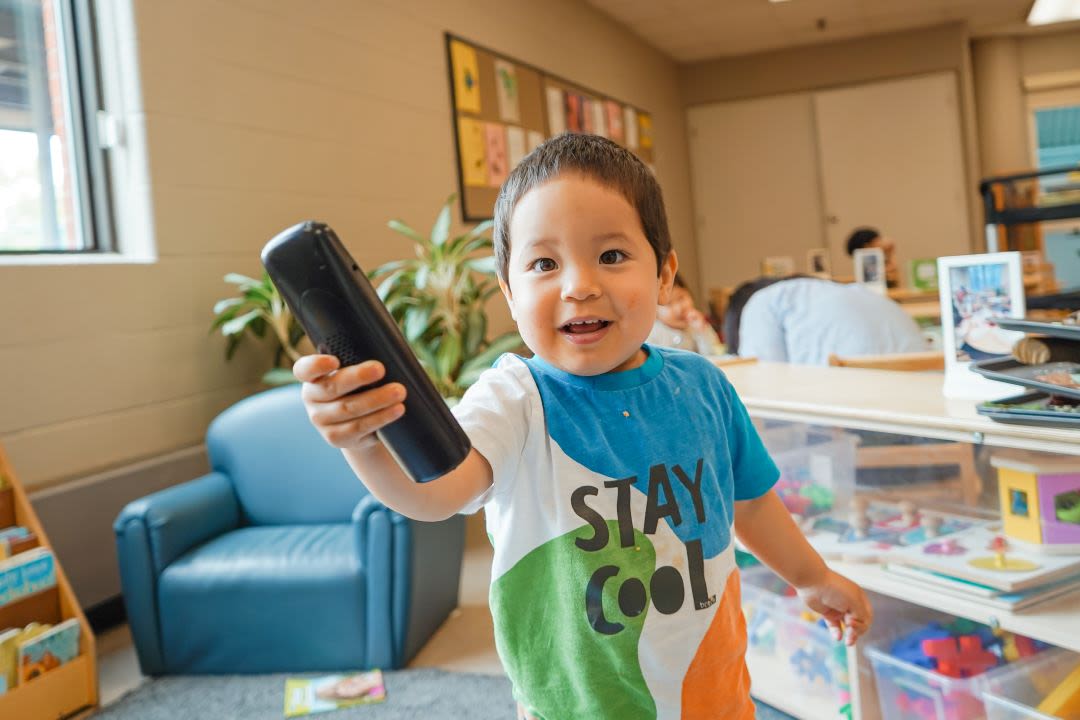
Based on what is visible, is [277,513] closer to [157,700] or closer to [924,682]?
[157,700]

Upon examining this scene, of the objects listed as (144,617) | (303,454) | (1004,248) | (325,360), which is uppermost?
(1004,248)

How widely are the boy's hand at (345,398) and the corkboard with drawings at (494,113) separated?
4.25 m

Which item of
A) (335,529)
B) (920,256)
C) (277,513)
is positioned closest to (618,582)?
(335,529)

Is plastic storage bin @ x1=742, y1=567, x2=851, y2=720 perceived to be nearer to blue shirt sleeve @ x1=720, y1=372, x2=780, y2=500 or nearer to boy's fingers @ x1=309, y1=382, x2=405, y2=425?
blue shirt sleeve @ x1=720, y1=372, x2=780, y2=500

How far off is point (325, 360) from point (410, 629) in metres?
1.97

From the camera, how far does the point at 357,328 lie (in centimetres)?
65

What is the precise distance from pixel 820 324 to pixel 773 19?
5372 millimetres

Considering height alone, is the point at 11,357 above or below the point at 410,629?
above

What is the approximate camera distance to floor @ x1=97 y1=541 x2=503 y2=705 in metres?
2.44

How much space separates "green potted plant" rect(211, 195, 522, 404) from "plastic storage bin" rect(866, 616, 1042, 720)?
5.63 ft

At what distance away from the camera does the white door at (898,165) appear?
26.6 feet

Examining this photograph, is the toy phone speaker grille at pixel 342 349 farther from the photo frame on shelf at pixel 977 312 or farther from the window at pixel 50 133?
the window at pixel 50 133

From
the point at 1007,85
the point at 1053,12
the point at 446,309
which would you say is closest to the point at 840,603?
the point at 446,309

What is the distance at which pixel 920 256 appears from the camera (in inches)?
329
